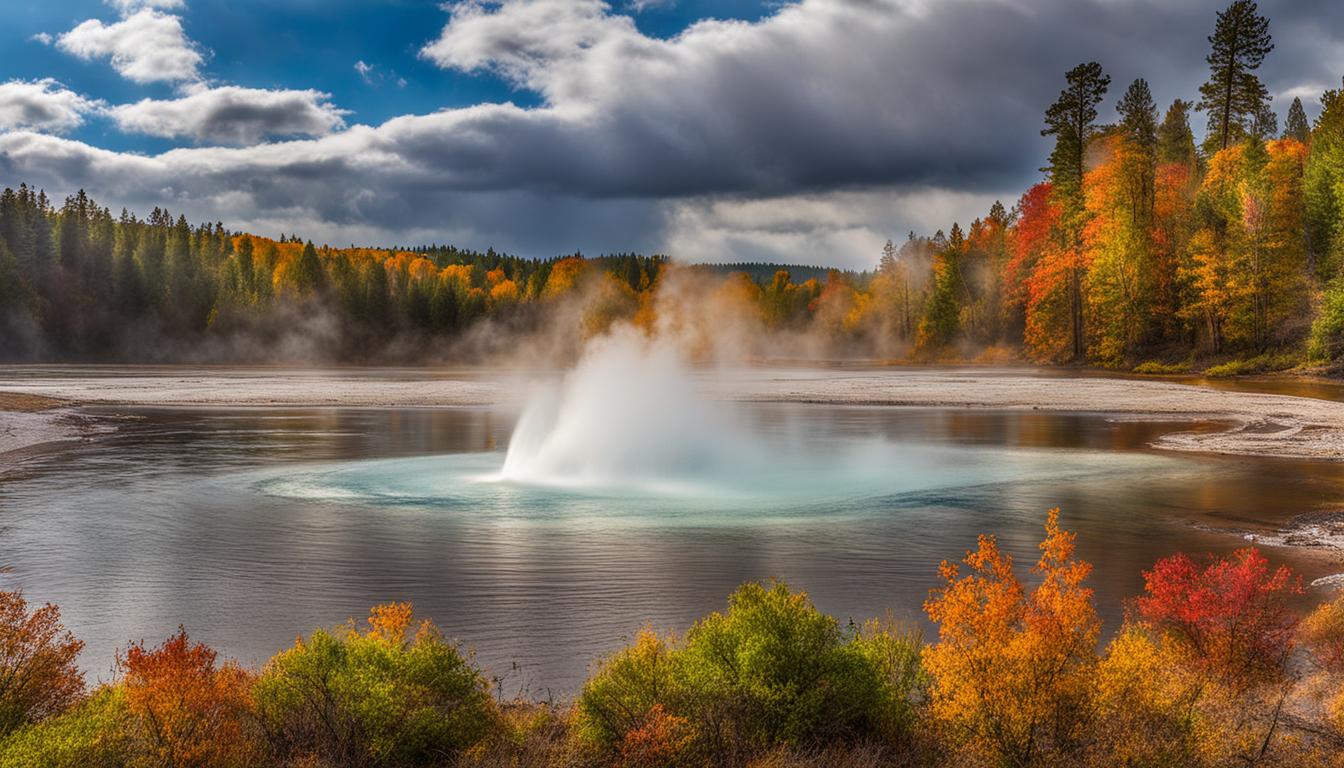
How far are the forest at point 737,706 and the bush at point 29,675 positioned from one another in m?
0.02

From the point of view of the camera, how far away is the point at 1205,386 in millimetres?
61219

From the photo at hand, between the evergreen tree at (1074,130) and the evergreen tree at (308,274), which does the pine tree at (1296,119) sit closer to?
the evergreen tree at (1074,130)

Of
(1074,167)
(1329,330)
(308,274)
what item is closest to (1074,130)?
(1074,167)

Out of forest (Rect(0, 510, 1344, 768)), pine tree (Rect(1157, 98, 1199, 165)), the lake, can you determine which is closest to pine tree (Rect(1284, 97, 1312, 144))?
pine tree (Rect(1157, 98, 1199, 165))

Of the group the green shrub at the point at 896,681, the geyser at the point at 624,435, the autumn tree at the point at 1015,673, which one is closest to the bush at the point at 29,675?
the green shrub at the point at 896,681

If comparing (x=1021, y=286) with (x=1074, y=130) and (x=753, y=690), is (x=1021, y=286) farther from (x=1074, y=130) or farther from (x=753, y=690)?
(x=753, y=690)

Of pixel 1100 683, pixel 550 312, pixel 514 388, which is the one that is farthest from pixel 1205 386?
pixel 550 312

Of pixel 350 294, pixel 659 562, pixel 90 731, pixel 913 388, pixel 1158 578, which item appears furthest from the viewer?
pixel 350 294

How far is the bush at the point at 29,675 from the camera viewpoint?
8.95m

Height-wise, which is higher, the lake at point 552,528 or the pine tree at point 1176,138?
the pine tree at point 1176,138

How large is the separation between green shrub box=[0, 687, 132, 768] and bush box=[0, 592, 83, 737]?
0.47 metres

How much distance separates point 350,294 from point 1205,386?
15100cm

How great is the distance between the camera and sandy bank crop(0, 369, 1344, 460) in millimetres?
37125

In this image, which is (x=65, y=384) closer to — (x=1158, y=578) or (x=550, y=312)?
(x=1158, y=578)
